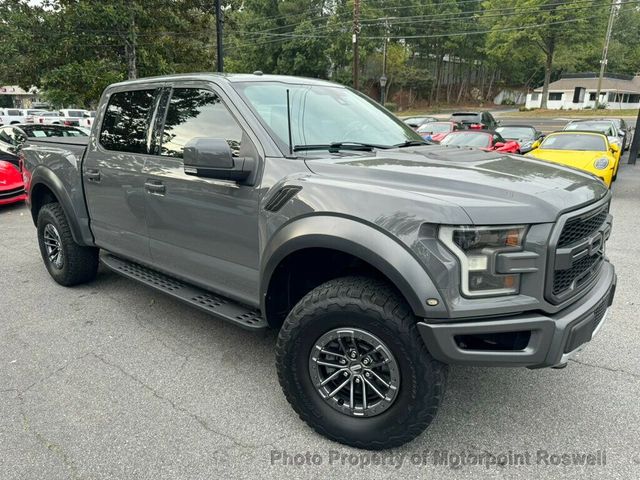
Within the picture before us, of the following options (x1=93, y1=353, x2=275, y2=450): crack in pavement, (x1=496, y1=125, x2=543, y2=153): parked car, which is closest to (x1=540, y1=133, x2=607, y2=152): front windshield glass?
(x1=496, y1=125, x2=543, y2=153): parked car

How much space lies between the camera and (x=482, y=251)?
2.06 metres

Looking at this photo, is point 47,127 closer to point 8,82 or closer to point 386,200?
point 8,82

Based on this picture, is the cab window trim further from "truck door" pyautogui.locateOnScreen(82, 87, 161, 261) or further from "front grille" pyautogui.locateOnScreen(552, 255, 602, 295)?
"front grille" pyautogui.locateOnScreen(552, 255, 602, 295)

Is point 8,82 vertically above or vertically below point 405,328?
above

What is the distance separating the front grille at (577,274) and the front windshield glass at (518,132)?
1463cm

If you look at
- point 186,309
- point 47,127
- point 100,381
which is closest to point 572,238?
point 100,381

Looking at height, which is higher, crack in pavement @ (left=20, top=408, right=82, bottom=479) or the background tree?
the background tree

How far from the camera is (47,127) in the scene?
10.7m

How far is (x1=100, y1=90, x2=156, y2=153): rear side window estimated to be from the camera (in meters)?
3.67

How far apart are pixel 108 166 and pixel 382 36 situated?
5324 cm

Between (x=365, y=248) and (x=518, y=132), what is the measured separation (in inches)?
622

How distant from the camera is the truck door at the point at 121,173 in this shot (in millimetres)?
3643

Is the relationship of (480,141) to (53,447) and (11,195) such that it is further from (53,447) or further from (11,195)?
(53,447)

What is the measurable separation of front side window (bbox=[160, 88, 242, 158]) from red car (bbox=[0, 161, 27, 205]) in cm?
732
